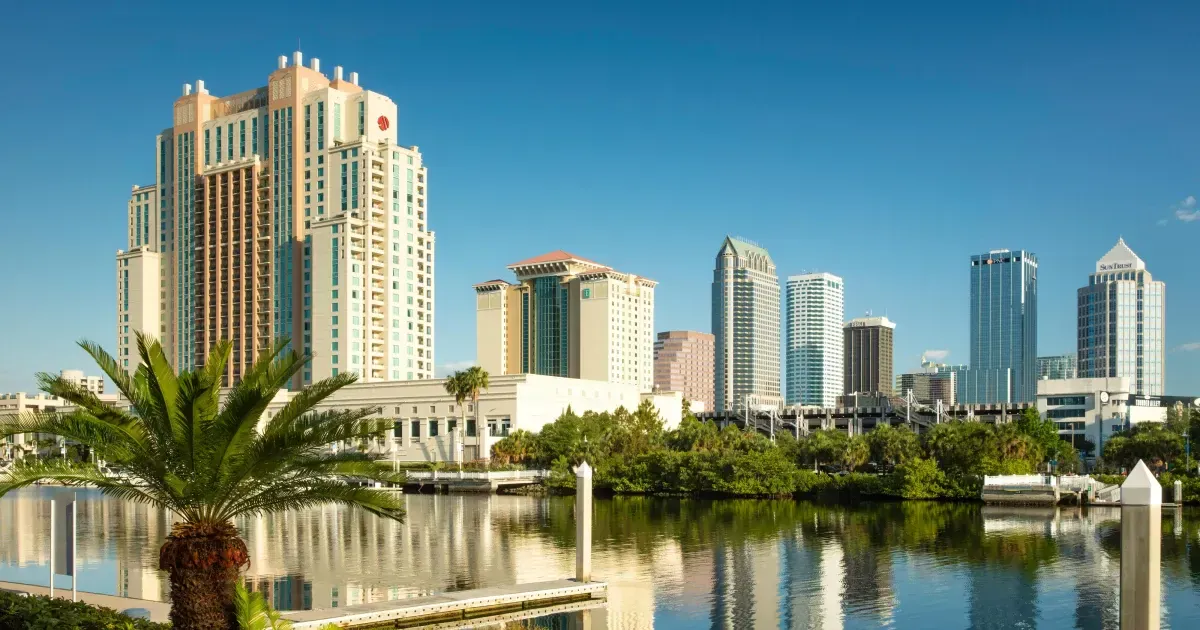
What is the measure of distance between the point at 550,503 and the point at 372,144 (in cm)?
6299

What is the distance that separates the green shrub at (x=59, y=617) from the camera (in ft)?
69.1

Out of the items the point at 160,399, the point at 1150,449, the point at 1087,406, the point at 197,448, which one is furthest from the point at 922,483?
the point at 160,399

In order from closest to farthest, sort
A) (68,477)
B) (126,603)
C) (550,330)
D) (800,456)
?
(68,477), (126,603), (800,456), (550,330)

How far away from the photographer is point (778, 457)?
83375 mm

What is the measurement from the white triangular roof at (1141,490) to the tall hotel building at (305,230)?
378 feet

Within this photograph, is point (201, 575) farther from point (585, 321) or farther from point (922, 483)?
point (585, 321)

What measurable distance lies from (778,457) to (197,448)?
66212mm

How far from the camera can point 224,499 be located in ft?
70.0

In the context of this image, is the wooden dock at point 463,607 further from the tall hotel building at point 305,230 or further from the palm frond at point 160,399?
the tall hotel building at point 305,230

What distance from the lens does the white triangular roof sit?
12.6m

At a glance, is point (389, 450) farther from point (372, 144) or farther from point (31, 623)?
point (31, 623)

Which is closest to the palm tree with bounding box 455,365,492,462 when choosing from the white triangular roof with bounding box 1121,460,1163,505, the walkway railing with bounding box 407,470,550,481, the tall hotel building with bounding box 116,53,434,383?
the walkway railing with bounding box 407,470,550,481

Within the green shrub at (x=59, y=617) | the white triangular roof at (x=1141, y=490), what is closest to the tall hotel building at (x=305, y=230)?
the green shrub at (x=59, y=617)

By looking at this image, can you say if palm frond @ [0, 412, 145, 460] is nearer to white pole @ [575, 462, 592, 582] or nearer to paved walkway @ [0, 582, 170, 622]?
paved walkway @ [0, 582, 170, 622]
